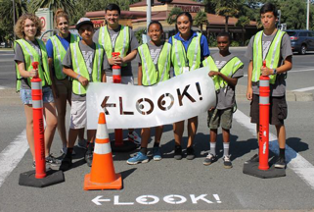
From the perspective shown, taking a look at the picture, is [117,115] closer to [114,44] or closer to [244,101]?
[114,44]

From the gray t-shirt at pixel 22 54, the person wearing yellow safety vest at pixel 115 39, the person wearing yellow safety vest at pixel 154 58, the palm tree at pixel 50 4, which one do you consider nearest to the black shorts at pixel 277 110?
the person wearing yellow safety vest at pixel 154 58

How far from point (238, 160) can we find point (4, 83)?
1048 cm

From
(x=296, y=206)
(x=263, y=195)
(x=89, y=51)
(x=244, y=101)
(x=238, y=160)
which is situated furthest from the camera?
(x=244, y=101)

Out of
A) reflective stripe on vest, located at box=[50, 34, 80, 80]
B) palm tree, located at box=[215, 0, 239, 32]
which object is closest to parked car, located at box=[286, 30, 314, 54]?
reflective stripe on vest, located at box=[50, 34, 80, 80]

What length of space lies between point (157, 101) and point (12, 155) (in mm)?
2388

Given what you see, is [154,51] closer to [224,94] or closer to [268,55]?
[224,94]

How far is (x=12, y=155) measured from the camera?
19.5ft

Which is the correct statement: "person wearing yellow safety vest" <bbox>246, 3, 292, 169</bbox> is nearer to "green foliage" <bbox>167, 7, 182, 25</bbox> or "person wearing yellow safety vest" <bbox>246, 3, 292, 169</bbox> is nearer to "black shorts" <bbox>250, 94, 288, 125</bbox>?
"black shorts" <bbox>250, 94, 288, 125</bbox>

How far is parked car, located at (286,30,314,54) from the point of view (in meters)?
28.6

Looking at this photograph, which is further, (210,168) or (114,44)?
(114,44)

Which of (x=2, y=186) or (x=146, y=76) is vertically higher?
(x=146, y=76)

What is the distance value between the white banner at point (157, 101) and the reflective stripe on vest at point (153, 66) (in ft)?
0.46

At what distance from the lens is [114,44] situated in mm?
5852

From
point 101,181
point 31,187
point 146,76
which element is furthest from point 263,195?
point 31,187
